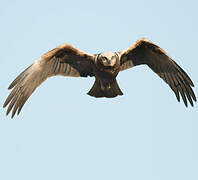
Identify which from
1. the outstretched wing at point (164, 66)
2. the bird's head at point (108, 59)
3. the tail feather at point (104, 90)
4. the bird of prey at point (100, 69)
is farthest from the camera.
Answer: the outstretched wing at point (164, 66)

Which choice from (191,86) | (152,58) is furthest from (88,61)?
(191,86)

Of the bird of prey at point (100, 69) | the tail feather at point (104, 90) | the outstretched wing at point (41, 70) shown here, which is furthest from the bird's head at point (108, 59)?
the tail feather at point (104, 90)

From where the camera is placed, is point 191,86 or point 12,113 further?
point 191,86

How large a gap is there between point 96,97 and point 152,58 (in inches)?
69.6

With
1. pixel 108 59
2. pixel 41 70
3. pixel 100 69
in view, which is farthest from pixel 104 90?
pixel 41 70

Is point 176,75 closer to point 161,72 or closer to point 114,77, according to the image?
point 161,72

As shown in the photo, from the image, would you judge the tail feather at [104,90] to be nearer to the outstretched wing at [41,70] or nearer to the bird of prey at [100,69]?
the bird of prey at [100,69]

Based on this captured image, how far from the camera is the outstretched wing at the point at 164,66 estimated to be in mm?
14742

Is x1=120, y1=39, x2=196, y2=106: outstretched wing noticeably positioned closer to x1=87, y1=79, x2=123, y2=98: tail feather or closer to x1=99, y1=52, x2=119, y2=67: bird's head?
x1=87, y1=79, x2=123, y2=98: tail feather

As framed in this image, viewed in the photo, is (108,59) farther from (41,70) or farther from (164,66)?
(164,66)

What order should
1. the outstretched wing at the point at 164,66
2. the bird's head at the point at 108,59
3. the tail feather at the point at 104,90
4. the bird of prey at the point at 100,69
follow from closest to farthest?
the bird's head at the point at 108,59 < the bird of prey at the point at 100,69 < the tail feather at the point at 104,90 < the outstretched wing at the point at 164,66

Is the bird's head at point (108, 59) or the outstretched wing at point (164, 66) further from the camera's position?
the outstretched wing at point (164, 66)

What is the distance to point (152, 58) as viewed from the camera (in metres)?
14.9

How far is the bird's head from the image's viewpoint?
1351 cm
